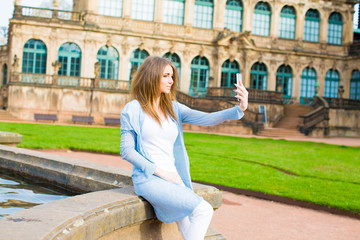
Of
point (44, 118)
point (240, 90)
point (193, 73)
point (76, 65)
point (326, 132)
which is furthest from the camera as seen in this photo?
point (193, 73)

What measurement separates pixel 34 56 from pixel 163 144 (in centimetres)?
3179

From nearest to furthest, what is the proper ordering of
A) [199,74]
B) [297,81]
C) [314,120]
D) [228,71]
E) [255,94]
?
[314,120]
[255,94]
[199,74]
[228,71]
[297,81]

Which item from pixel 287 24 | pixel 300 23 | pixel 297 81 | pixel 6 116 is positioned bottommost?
pixel 6 116

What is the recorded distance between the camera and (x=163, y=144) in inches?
159

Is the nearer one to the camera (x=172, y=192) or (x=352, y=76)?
(x=172, y=192)

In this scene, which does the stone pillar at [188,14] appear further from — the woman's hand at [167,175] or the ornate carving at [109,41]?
the woman's hand at [167,175]

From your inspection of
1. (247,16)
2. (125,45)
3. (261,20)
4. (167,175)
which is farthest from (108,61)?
(167,175)

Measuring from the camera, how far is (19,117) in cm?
2850

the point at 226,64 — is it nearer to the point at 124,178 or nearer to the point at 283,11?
the point at 283,11

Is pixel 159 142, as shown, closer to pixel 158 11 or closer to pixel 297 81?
pixel 158 11

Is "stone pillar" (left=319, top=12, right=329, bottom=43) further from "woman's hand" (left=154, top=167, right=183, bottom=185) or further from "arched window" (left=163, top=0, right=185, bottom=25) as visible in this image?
"woman's hand" (left=154, top=167, right=183, bottom=185)

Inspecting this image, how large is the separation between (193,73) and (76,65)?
9899mm

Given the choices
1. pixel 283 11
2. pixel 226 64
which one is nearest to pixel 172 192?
pixel 226 64

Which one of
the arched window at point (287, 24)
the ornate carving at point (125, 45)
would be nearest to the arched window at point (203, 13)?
the ornate carving at point (125, 45)
